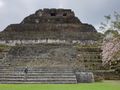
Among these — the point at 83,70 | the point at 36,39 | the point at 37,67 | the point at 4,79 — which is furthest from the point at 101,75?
the point at 36,39

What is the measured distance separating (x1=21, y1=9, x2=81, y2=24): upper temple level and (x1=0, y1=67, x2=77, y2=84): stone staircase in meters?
15.4

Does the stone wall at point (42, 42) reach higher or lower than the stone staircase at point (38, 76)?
higher

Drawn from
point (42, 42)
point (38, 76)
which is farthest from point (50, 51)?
point (38, 76)

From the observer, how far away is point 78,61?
22.4 metres

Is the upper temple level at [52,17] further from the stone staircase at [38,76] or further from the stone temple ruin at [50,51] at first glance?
the stone staircase at [38,76]

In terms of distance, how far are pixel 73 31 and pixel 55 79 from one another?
13.5 metres

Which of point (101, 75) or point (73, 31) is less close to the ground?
point (73, 31)

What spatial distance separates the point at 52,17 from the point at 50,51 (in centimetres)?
1130

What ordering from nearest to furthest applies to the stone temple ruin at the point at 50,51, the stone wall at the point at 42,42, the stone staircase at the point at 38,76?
1. the stone staircase at the point at 38,76
2. the stone temple ruin at the point at 50,51
3. the stone wall at the point at 42,42

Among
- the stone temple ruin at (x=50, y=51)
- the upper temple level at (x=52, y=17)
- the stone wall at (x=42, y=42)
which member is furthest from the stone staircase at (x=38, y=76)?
the upper temple level at (x=52, y=17)

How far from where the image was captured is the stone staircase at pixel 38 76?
18297mm

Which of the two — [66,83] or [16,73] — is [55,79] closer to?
[66,83]

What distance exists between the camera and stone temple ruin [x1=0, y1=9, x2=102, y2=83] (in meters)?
19.2

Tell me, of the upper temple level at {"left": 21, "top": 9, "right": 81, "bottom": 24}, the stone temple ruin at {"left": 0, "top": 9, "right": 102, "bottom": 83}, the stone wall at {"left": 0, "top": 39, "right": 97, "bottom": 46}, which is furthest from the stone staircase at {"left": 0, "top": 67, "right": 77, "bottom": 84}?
the upper temple level at {"left": 21, "top": 9, "right": 81, "bottom": 24}
